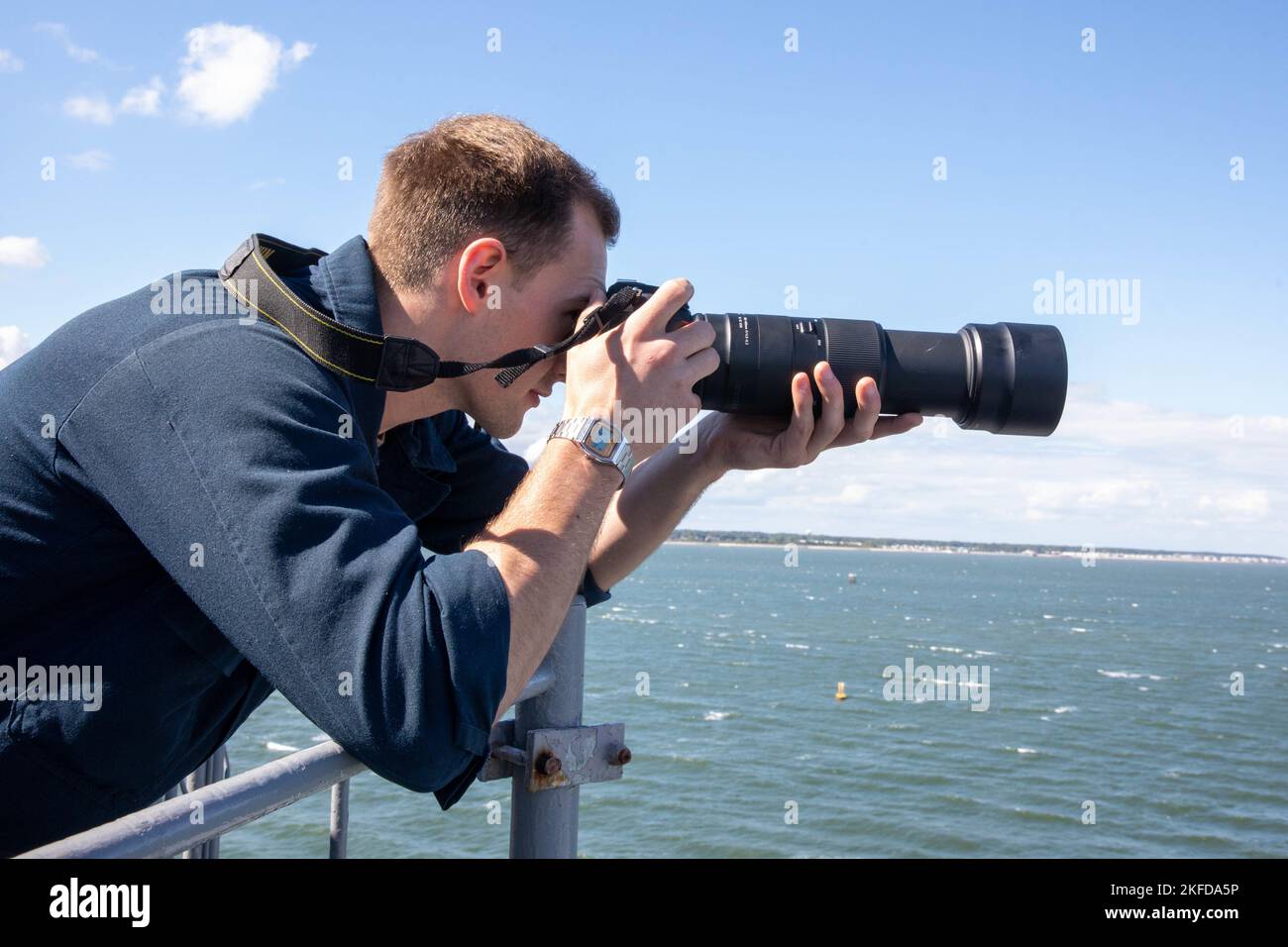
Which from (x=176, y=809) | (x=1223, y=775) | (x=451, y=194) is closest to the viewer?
(x=176, y=809)

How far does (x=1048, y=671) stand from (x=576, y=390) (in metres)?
40.1

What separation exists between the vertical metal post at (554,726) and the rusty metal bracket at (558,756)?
2 centimetres

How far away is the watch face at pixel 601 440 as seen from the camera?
4.30ft

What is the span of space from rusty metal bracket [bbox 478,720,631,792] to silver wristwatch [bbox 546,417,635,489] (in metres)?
0.46

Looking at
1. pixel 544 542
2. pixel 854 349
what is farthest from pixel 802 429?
pixel 544 542

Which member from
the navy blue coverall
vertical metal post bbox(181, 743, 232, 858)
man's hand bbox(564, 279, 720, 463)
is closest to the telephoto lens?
man's hand bbox(564, 279, 720, 463)

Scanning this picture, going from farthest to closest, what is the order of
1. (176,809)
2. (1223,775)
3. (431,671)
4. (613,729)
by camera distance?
(1223,775), (613,729), (431,671), (176,809)

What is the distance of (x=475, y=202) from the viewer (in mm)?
1465

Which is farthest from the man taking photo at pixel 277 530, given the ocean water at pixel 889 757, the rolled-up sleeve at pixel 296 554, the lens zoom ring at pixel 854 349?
the ocean water at pixel 889 757

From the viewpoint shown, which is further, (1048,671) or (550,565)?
(1048,671)
